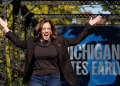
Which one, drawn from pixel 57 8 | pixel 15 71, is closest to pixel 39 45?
pixel 15 71

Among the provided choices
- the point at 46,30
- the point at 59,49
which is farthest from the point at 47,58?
the point at 46,30

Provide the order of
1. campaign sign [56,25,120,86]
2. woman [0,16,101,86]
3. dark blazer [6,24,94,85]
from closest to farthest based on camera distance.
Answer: woman [0,16,101,86] < dark blazer [6,24,94,85] < campaign sign [56,25,120,86]

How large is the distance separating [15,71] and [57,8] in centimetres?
789

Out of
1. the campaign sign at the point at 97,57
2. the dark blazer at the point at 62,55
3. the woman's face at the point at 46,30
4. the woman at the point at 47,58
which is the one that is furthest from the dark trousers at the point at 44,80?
the campaign sign at the point at 97,57

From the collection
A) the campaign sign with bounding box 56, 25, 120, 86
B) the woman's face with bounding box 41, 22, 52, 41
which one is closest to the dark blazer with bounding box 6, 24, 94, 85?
the woman's face with bounding box 41, 22, 52, 41

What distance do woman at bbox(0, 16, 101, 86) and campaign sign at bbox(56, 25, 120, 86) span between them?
29.6 ft

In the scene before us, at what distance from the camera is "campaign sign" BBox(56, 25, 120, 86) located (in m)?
12.8

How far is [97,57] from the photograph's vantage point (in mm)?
12992

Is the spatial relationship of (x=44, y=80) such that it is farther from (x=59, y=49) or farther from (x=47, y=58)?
(x=59, y=49)

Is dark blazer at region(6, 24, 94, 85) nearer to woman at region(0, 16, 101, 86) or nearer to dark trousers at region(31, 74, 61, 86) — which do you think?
woman at region(0, 16, 101, 86)

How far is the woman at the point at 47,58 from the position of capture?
3609 mm

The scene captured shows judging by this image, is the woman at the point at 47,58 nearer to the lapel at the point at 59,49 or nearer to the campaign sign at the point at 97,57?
the lapel at the point at 59,49

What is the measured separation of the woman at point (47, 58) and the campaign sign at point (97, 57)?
9009 millimetres

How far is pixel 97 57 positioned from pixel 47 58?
31.7 ft
